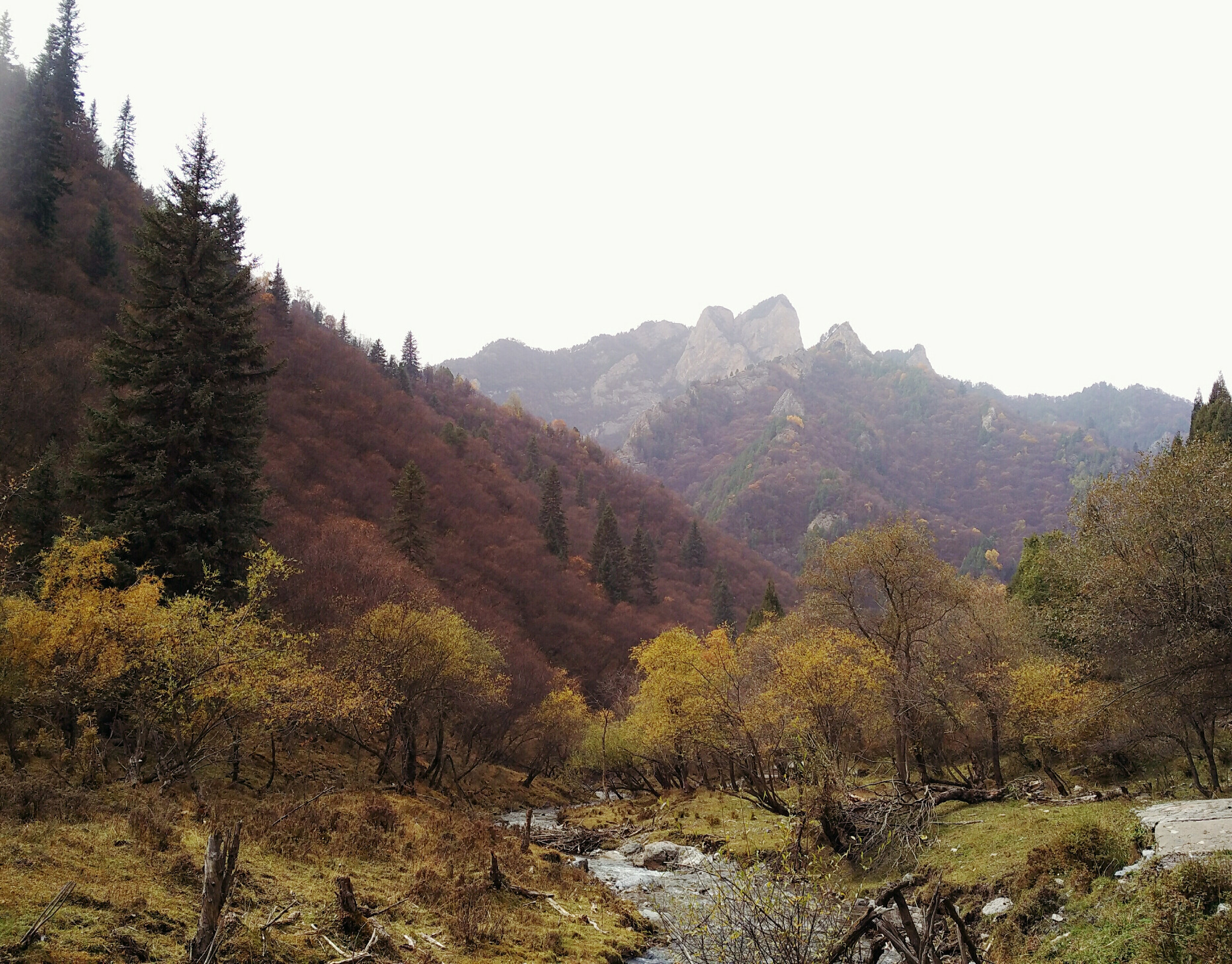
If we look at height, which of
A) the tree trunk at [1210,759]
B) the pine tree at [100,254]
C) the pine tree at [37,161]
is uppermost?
the pine tree at [37,161]

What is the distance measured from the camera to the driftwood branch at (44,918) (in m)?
8.35

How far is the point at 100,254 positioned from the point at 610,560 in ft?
216

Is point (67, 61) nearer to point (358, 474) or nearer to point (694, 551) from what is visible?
point (358, 474)

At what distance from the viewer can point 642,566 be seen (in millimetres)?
104250

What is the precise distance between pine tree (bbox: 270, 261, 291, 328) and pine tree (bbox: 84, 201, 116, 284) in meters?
27.1

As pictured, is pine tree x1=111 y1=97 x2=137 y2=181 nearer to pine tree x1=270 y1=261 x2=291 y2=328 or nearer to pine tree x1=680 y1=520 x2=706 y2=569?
pine tree x1=270 y1=261 x2=291 y2=328

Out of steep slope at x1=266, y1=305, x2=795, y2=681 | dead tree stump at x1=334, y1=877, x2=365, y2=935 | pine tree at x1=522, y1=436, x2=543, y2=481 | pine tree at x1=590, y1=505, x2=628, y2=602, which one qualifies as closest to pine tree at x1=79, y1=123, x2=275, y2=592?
steep slope at x1=266, y1=305, x2=795, y2=681

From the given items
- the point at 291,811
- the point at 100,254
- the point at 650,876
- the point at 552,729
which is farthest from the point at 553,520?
the point at 291,811

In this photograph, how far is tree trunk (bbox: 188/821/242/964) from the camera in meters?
8.77

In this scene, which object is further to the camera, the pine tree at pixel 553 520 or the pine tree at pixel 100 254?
the pine tree at pixel 553 520

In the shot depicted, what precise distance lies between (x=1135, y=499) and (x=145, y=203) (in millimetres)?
95096

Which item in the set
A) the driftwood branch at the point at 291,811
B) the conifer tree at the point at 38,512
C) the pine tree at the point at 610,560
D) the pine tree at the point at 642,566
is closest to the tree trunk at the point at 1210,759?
the driftwood branch at the point at 291,811

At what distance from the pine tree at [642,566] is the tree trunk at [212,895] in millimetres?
88594

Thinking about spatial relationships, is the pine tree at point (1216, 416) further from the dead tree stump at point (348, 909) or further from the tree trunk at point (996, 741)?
the dead tree stump at point (348, 909)
